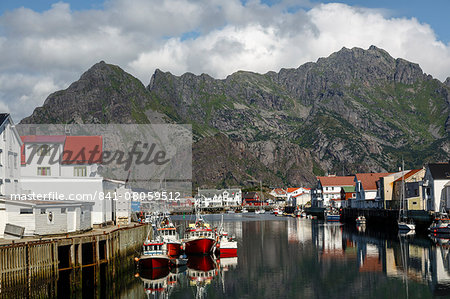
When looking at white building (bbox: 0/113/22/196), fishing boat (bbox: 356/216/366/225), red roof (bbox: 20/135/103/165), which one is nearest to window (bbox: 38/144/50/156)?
red roof (bbox: 20/135/103/165)

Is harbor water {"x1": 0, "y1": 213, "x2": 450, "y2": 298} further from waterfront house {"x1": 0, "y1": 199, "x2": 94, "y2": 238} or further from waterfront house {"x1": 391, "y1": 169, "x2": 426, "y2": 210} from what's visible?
waterfront house {"x1": 391, "y1": 169, "x2": 426, "y2": 210}

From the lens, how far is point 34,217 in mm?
49938

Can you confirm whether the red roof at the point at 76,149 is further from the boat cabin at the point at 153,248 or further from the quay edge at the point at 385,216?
the quay edge at the point at 385,216

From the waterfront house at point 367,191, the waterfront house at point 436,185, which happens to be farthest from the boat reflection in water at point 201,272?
the waterfront house at point 367,191

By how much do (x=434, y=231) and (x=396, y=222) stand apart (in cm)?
2297

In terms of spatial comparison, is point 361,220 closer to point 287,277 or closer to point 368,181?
point 368,181

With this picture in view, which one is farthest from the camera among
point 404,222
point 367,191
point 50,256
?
point 367,191

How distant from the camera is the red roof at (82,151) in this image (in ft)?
236

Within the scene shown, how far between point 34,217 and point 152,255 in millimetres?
13913

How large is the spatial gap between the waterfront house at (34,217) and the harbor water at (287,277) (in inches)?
236

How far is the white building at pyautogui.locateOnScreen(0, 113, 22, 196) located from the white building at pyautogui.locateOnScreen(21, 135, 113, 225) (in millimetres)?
4225

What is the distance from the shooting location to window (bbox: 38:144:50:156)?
7144 cm

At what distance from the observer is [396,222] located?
11294 centimetres

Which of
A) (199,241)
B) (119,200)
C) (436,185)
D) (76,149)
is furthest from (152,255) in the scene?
(436,185)
